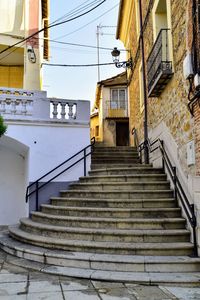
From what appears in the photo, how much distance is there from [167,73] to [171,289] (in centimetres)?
424

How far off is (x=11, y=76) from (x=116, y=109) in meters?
8.87

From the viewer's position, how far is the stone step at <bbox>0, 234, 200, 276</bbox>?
423 centimetres

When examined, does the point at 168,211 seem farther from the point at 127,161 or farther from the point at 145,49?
the point at 145,49

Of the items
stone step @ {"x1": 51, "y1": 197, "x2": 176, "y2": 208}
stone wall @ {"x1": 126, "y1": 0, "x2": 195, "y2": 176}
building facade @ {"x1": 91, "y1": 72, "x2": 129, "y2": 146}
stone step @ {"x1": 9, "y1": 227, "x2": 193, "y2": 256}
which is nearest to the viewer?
stone step @ {"x1": 9, "y1": 227, "x2": 193, "y2": 256}

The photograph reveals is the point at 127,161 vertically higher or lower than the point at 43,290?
higher

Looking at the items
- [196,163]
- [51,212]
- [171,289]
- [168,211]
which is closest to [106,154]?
[51,212]

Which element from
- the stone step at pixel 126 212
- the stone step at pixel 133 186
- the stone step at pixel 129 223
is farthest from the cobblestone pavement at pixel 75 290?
the stone step at pixel 133 186

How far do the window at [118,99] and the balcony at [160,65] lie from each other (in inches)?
483

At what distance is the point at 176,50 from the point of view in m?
5.95

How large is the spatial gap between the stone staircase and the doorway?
12503 millimetres

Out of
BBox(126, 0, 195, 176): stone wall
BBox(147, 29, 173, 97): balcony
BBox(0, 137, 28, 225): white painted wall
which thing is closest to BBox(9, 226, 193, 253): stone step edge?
BBox(126, 0, 195, 176): stone wall

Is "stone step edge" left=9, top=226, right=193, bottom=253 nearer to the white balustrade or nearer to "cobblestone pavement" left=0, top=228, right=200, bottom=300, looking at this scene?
"cobblestone pavement" left=0, top=228, right=200, bottom=300

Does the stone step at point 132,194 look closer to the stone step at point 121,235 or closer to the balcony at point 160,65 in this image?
the stone step at point 121,235

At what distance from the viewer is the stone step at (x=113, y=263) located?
4.23 m
